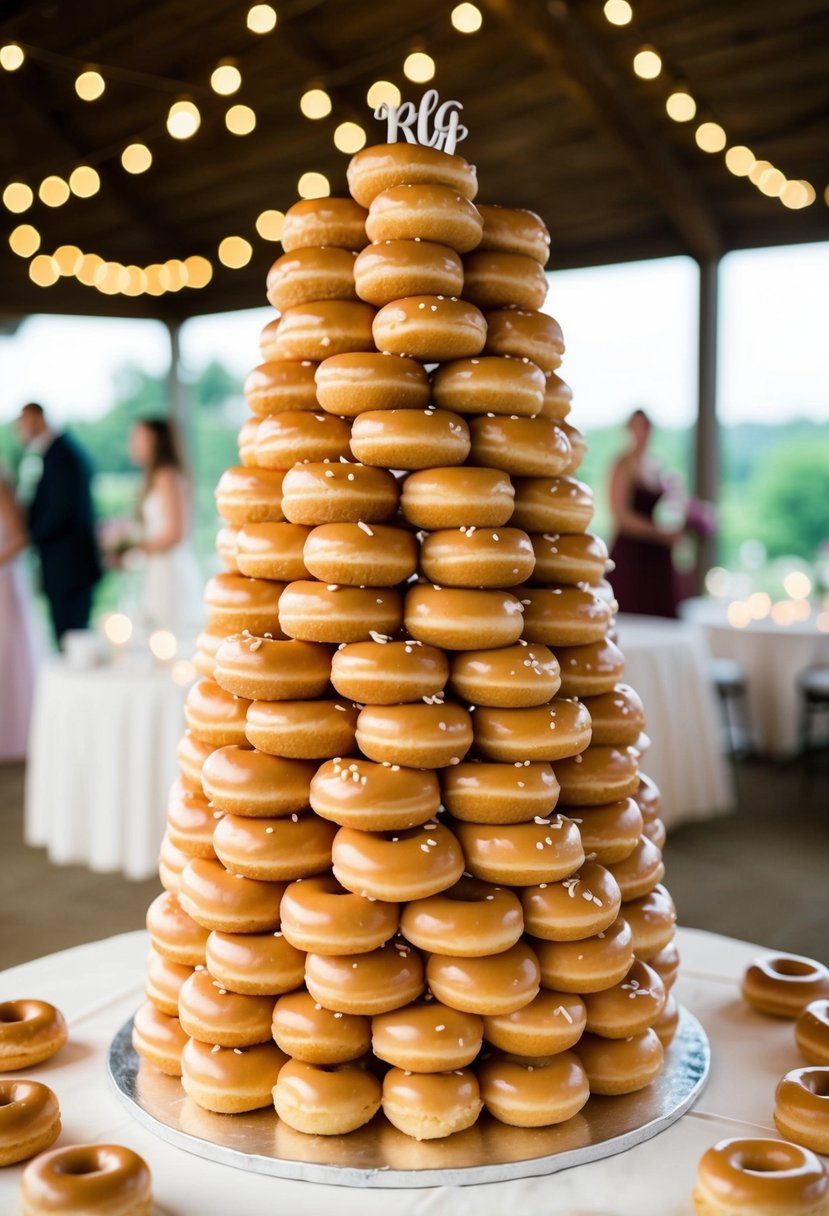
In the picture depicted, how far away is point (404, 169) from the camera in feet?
5.19

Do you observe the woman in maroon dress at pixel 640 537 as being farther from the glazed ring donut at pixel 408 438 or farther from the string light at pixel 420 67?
the glazed ring donut at pixel 408 438

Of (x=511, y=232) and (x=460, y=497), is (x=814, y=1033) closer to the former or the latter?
(x=460, y=497)

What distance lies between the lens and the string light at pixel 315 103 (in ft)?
23.4

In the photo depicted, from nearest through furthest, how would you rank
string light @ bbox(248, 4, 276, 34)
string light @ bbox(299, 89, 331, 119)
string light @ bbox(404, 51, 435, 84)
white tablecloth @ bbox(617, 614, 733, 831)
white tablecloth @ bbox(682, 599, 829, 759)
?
white tablecloth @ bbox(617, 614, 733, 831), string light @ bbox(248, 4, 276, 34), white tablecloth @ bbox(682, 599, 829, 759), string light @ bbox(404, 51, 435, 84), string light @ bbox(299, 89, 331, 119)

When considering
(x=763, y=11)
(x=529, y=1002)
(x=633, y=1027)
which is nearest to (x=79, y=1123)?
(x=529, y=1002)

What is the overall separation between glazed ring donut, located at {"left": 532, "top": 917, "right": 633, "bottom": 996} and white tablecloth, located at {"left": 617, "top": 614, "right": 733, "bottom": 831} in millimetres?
3200

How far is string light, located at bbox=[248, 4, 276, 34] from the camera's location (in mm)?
5848

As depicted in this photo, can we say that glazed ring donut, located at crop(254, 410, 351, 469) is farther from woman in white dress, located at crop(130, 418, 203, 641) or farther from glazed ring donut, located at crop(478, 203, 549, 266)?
woman in white dress, located at crop(130, 418, 203, 641)

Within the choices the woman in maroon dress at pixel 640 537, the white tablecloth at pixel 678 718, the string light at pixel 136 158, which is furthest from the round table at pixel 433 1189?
the string light at pixel 136 158

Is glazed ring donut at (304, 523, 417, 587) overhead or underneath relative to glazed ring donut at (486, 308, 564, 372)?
underneath

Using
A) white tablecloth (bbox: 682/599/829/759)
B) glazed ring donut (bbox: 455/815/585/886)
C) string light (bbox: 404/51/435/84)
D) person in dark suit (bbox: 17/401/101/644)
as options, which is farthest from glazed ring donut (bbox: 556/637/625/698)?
string light (bbox: 404/51/435/84)

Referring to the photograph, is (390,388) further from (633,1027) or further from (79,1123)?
(79,1123)

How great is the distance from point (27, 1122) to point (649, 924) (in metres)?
0.87

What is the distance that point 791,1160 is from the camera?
1.27 metres
